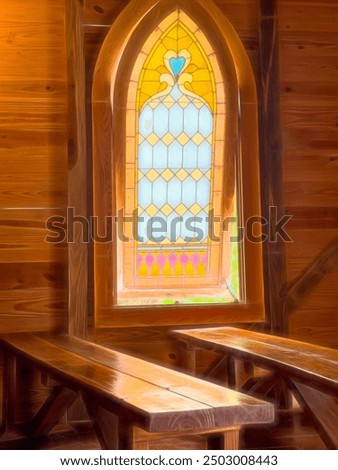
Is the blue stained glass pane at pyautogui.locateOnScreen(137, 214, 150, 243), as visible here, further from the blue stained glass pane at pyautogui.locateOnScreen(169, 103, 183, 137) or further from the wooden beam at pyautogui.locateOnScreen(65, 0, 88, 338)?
the blue stained glass pane at pyautogui.locateOnScreen(169, 103, 183, 137)

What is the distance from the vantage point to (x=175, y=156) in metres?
5.07

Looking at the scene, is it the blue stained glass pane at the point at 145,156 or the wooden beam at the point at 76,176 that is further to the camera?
the blue stained glass pane at the point at 145,156

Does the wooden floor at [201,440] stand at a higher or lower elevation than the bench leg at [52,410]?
lower

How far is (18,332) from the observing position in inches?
189

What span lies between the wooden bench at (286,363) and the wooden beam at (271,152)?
427 millimetres

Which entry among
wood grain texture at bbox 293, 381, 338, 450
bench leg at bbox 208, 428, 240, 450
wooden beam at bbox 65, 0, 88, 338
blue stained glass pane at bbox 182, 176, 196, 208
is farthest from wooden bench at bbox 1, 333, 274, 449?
blue stained glass pane at bbox 182, 176, 196, 208

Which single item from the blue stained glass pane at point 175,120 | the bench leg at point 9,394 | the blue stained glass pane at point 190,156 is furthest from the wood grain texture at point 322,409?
the blue stained glass pane at point 175,120

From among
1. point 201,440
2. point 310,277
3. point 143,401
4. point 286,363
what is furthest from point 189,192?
point 143,401

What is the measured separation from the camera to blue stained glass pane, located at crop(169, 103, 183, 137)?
5063 mm

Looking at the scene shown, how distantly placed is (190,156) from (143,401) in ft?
8.26

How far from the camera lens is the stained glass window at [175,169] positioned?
5039mm

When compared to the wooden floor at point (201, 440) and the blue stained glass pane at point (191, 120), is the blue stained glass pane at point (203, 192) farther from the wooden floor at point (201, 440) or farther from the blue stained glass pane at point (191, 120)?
the wooden floor at point (201, 440)

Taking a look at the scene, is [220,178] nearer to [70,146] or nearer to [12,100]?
[70,146]

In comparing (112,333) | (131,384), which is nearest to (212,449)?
(131,384)
